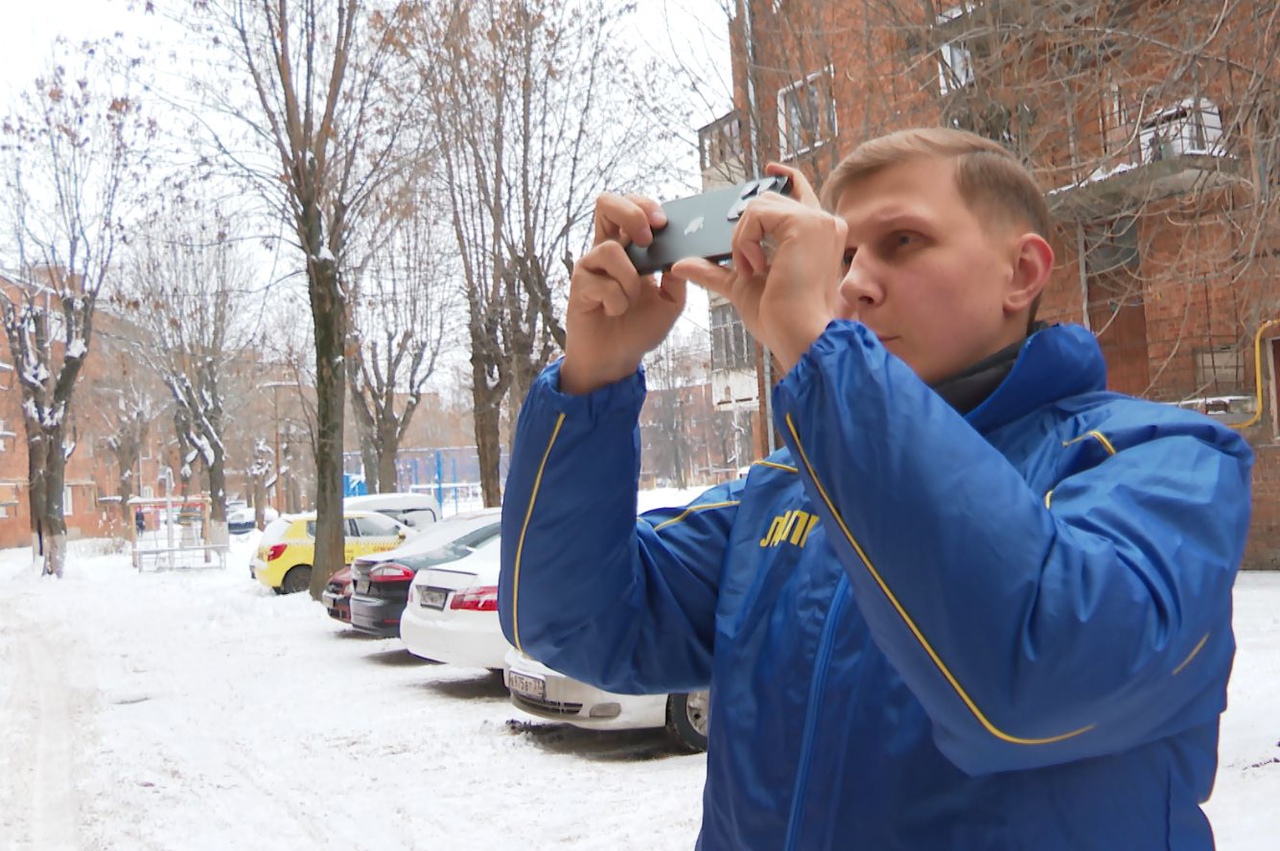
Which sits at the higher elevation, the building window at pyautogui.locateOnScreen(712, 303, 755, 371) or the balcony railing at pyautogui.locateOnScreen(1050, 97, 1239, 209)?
the building window at pyautogui.locateOnScreen(712, 303, 755, 371)

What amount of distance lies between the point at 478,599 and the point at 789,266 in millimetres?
8881

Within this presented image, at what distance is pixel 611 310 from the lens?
60.1 inches

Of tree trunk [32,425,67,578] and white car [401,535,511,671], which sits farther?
tree trunk [32,425,67,578]

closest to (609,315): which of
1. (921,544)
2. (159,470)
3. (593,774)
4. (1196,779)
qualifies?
(921,544)

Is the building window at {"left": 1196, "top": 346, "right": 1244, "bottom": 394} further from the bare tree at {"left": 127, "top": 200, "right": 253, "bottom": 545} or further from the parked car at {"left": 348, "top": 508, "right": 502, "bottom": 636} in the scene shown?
the bare tree at {"left": 127, "top": 200, "right": 253, "bottom": 545}

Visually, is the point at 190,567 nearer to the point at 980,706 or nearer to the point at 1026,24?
the point at 1026,24

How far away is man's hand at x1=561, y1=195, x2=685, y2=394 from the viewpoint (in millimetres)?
1509

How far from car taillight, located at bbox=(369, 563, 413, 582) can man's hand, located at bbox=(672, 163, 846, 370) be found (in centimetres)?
1178

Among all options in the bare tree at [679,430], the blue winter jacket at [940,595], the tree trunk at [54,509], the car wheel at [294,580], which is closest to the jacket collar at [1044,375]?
the blue winter jacket at [940,595]

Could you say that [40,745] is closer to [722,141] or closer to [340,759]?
[340,759]

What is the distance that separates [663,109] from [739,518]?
34.8ft

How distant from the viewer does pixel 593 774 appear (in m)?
7.32

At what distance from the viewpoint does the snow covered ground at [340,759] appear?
605 centimetres

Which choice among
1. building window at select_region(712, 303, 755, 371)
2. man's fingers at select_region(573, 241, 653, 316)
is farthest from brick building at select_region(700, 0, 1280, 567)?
building window at select_region(712, 303, 755, 371)
